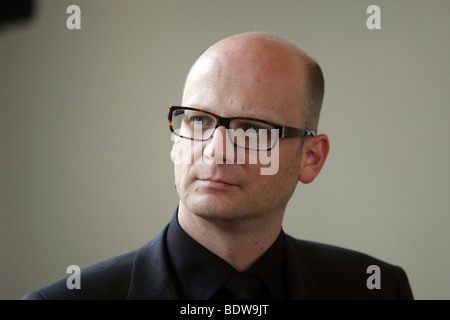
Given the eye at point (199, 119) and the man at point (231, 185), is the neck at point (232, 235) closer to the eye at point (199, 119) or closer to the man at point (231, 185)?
the man at point (231, 185)

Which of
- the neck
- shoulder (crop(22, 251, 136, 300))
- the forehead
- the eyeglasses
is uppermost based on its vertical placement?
the forehead

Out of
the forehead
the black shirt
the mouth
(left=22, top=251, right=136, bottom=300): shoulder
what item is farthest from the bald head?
(left=22, top=251, right=136, bottom=300): shoulder

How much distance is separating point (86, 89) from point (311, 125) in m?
1.42

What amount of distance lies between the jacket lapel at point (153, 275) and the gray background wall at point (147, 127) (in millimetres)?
1188

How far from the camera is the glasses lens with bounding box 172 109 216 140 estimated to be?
1.28 m

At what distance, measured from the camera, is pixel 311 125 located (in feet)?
4.71

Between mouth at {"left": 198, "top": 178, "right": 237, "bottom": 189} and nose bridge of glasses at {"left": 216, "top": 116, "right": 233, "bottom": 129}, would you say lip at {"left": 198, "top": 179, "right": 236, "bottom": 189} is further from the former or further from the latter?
nose bridge of glasses at {"left": 216, "top": 116, "right": 233, "bottom": 129}

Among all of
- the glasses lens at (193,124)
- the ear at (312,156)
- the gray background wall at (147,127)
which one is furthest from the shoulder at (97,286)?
the gray background wall at (147,127)

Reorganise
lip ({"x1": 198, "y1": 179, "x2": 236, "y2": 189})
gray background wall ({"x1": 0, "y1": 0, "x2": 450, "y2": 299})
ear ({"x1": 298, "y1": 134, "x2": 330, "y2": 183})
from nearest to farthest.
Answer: lip ({"x1": 198, "y1": 179, "x2": 236, "y2": 189}), ear ({"x1": 298, "y1": 134, "x2": 330, "y2": 183}), gray background wall ({"x1": 0, "y1": 0, "x2": 450, "y2": 299})

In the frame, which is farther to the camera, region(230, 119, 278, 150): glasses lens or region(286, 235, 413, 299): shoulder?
region(286, 235, 413, 299): shoulder

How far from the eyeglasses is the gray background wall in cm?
123

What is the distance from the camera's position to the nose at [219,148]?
4.00 ft

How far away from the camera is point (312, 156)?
147cm

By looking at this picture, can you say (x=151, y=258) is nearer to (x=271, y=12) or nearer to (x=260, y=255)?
(x=260, y=255)
